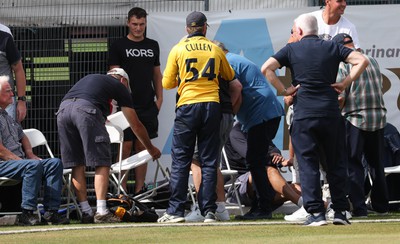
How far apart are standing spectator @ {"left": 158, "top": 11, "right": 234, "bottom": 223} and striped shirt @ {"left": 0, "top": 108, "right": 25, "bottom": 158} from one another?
188cm

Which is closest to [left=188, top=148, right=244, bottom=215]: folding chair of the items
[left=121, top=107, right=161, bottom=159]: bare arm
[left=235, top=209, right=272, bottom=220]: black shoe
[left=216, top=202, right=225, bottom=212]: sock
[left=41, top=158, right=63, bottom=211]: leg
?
[left=235, top=209, right=272, bottom=220]: black shoe

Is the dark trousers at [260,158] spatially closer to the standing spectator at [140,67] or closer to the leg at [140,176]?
the leg at [140,176]

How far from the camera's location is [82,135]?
1177 centimetres

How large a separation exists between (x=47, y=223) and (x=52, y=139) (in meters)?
3.45

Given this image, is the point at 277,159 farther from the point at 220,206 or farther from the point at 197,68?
the point at 197,68

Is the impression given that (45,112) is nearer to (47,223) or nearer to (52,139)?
(52,139)

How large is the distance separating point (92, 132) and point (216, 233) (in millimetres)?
2808

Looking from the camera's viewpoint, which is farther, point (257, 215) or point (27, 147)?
point (27, 147)

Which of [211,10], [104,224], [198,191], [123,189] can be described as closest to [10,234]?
[104,224]

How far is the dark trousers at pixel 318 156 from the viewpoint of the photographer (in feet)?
33.0

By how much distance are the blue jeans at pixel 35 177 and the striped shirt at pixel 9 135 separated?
0.48m

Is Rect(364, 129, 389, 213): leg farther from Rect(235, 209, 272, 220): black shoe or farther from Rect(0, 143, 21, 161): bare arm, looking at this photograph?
Rect(0, 143, 21, 161): bare arm

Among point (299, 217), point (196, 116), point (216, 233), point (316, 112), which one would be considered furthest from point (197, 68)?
point (216, 233)

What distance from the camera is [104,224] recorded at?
11258 mm
